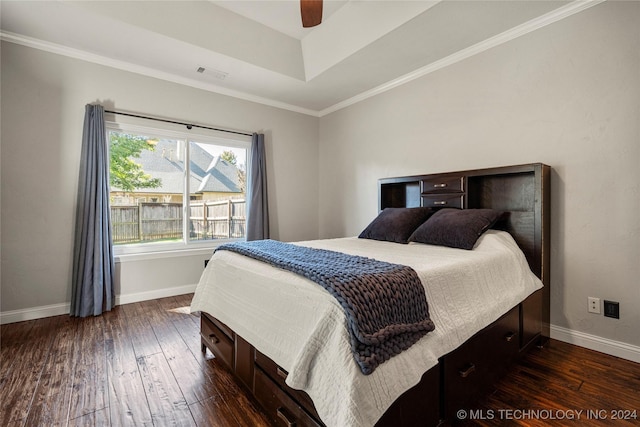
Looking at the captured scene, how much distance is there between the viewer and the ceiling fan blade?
194 cm

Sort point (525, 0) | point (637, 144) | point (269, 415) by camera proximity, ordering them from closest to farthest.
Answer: point (269, 415) < point (637, 144) < point (525, 0)

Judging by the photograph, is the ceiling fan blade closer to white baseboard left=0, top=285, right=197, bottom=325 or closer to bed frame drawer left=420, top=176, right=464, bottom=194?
bed frame drawer left=420, top=176, right=464, bottom=194

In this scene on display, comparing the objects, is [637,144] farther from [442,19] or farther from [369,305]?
[369,305]

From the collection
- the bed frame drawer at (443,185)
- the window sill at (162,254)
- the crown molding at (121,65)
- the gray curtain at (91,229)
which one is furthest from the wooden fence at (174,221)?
the bed frame drawer at (443,185)

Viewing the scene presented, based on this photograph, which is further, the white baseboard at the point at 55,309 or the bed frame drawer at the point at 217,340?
the white baseboard at the point at 55,309

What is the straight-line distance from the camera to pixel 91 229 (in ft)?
9.32

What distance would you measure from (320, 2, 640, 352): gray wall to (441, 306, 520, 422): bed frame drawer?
0.79 metres

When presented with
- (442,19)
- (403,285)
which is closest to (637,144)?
(442,19)

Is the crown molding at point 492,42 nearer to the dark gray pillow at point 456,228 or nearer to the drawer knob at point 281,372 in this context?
the dark gray pillow at point 456,228

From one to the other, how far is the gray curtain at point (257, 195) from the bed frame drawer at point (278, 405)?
2567 mm

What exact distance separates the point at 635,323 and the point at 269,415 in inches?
95.8

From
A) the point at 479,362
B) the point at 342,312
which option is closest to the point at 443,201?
the point at 479,362

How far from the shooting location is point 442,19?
2.35 m

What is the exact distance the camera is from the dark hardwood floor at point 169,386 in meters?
1.46
